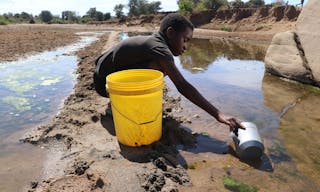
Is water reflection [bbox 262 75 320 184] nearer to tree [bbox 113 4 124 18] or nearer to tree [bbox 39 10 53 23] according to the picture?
tree [bbox 113 4 124 18]

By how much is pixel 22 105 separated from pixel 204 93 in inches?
115

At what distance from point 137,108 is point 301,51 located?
4.81 metres

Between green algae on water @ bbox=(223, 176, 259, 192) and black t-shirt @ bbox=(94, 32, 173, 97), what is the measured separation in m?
1.23

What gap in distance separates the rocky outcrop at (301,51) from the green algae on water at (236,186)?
397cm

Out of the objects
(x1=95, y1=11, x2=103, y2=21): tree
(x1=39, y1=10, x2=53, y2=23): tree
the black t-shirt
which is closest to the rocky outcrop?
the black t-shirt

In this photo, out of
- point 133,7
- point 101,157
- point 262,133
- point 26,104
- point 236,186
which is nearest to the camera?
point 236,186

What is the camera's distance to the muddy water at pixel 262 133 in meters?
2.71

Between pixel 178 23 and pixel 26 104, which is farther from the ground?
pixel 178 23

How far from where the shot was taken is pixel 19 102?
484 cm

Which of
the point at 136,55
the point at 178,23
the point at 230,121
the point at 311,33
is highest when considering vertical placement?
the point at 178,23

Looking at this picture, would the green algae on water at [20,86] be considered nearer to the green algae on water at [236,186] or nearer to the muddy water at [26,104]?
the muddy water at [26,104]

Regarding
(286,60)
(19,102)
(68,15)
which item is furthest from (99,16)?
(19,102)

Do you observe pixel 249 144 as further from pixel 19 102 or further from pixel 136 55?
pixel 19 102

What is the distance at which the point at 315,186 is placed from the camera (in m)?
2.64
